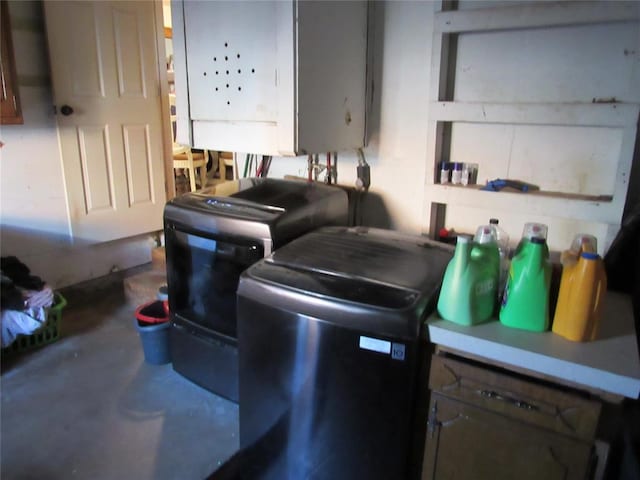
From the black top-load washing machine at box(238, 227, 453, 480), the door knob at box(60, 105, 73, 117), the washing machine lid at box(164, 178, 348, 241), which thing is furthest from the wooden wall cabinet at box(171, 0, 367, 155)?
the door knob at box(60, 105, 73, 117)

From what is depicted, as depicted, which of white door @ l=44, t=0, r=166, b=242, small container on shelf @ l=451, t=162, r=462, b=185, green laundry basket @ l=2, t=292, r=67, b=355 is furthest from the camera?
white door @ l=44, t=0, r=166, b=242

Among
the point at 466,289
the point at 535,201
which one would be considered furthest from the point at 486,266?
the point at 535,201

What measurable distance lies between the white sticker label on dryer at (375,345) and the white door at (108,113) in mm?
2269

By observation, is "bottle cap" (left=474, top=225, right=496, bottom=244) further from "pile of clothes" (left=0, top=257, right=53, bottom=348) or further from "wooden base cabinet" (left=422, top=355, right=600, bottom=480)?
"pile of clothes" (left=0, top=257, right=53, bottom=348)

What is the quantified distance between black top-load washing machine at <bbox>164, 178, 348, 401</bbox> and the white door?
1.25 m

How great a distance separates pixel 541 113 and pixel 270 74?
883mm

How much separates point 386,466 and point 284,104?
1.11m

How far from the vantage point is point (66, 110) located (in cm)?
258

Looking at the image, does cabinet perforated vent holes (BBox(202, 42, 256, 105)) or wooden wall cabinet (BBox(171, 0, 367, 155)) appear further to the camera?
cabinet perforated vent holes (BBox(202, 42, 256, 105))

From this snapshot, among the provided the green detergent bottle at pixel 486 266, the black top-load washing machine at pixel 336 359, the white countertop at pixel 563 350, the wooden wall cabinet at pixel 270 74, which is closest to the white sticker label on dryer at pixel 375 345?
the black top-load washing machine at pixel 336 359

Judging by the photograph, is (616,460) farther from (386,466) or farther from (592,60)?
(592,60)

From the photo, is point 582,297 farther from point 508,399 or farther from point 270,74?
point 270,74

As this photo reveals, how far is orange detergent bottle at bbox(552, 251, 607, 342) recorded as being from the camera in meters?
0.99

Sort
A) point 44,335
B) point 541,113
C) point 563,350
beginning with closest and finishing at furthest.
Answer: point 563,350
point 541,113
point 44,335
